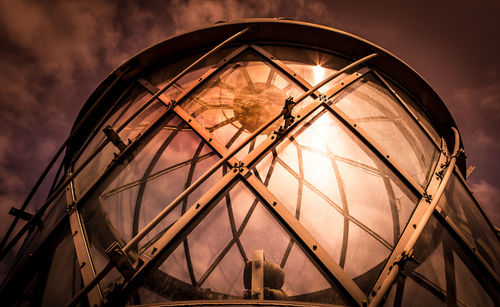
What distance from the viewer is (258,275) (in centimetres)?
210

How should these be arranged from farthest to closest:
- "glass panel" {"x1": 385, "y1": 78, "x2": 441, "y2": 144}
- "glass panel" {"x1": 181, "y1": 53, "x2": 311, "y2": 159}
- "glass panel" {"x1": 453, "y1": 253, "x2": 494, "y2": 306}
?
1. "glass panel" {"x1": 385, "y1": 78, "x2": 441, "y2": 144}
2. "glass panel" {"x1": 181, "y1": 53, "x2": 311, "y2": 159}
3. "glass panel" {"x1": 453, "y1": 253, "x2": 494, "y2": 306}

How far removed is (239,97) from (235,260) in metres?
1.80

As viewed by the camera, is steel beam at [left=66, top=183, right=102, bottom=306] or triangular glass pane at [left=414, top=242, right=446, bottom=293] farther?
triangular glass pane at [left=414, top=242, right=446, bottom=293]

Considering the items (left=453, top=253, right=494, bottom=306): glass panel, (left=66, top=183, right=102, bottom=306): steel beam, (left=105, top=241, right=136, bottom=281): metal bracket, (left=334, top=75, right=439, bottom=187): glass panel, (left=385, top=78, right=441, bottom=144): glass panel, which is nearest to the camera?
(left=105, top=241, right=136, bottom=281): metal bracket

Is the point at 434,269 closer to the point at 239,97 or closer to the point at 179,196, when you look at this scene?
the point at 179,196

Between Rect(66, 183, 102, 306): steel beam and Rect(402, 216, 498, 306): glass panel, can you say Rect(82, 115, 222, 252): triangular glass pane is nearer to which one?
Rect(66, 183, 102, 306): steel beam

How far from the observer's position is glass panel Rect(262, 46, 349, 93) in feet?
11.5

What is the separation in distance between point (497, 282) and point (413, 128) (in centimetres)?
177

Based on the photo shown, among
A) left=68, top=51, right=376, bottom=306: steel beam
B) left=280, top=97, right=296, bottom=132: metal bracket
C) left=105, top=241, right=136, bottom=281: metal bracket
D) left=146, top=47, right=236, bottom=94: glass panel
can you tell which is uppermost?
left=146, top=47, right=236, bottom=94: glass panel

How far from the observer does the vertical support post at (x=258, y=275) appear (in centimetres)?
206

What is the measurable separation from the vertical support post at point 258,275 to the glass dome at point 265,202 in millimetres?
11

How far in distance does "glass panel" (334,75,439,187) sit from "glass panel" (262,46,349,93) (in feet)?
1.11

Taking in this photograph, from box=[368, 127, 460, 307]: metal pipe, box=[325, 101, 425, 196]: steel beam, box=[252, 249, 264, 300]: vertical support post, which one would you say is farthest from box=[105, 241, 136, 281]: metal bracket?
box=[325, 101, 425, 196]: steel beam

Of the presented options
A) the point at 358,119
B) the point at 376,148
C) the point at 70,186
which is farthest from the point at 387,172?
the point at 70,186
